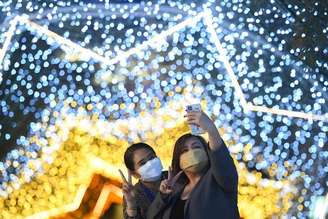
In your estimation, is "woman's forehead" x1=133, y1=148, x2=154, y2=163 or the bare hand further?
"woman's forehead" x1=133, y1=148, x2=154, y2=163

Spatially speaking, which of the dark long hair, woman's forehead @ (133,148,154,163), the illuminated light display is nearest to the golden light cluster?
the illuminated light display

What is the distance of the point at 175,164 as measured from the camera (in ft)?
3.85

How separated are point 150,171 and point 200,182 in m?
0.20

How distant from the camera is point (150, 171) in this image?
1294mm

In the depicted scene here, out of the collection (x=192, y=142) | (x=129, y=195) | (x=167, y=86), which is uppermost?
(x=167, y=86)

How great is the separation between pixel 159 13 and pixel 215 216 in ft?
2.56

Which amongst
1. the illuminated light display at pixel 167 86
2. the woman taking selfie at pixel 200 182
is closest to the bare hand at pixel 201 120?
the woman taking selfie at pixel 200 182

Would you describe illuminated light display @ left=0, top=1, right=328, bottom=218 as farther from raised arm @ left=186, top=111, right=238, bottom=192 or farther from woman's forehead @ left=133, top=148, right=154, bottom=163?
raised arm @ left=186, top=111, right=238, bottom=192

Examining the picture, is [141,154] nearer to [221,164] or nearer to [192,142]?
[192,142]

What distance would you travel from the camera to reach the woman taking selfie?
3.55ft

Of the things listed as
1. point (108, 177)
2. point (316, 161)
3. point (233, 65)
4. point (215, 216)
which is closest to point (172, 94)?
point (233, 65)

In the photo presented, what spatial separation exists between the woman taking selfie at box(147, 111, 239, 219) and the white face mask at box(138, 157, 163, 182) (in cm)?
13

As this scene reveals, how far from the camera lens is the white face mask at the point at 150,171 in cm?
129

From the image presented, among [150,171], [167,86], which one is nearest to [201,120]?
[150,171]
